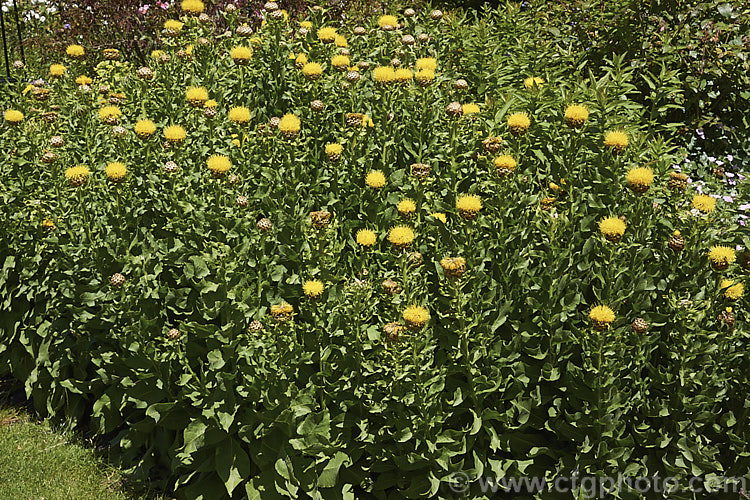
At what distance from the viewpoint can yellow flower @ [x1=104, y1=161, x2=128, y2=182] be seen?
3246mm

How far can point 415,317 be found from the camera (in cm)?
275

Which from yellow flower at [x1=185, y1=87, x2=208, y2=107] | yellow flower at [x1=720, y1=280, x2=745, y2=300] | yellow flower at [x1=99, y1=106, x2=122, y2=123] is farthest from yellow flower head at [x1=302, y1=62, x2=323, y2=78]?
yellow flower at [x1=720, y1=280, x2=745, y2=300]

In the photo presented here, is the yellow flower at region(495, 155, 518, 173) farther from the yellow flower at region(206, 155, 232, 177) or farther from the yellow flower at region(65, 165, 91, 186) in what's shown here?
the yellow flower at region(65, 165, 91, 186)

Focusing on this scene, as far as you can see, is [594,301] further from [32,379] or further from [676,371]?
[32,379]

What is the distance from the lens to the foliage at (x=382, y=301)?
115 inches

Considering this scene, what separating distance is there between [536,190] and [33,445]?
2.73 meters

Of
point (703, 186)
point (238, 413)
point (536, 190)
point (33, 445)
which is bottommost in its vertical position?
point (33, 445)

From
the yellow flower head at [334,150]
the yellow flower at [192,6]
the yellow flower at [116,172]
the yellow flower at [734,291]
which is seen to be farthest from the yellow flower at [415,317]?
the yellow flower at [192,6]

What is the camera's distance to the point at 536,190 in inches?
141

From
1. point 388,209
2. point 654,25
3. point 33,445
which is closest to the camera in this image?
point 388,209

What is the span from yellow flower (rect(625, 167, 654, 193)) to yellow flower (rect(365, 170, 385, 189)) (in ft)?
3.24

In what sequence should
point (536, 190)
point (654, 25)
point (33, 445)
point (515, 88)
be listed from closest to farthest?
point (536, 190)
point (33, 445)
point (515, 88)
point (654, 25)

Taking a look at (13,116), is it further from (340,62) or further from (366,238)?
(366,238)

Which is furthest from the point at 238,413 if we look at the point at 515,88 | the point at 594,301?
the point at 515,88
